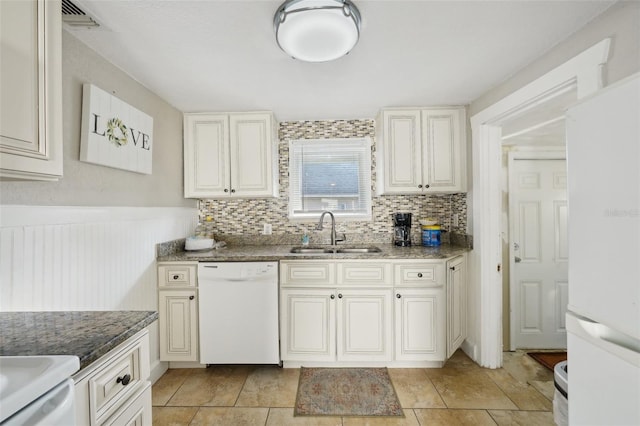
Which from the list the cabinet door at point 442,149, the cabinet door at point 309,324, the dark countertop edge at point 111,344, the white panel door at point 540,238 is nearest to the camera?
the dark countertop edge at point 111,344

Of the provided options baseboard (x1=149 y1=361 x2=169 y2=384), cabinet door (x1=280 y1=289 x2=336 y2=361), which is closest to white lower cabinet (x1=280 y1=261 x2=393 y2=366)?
cabinet door (x1=280 y1=289 x2=336 y2=361)

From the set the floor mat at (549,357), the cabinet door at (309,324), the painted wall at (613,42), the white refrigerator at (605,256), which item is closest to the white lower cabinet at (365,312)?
the cabinet door at (309,324)

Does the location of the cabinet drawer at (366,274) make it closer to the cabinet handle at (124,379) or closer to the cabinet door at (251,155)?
the cabinet door at (251,155)

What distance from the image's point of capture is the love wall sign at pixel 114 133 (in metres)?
1.61

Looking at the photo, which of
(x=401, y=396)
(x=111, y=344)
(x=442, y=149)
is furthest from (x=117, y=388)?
Result: (x=442, y=149)

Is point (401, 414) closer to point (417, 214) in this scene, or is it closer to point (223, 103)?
point (417, 214)

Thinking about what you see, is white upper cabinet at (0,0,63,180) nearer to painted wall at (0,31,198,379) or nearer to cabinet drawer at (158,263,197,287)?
painted wall at (0,31,198,379)

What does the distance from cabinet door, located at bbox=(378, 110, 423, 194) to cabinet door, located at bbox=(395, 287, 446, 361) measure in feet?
3.12

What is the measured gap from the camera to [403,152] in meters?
2.65

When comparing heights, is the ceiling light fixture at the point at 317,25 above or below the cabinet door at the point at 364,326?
above

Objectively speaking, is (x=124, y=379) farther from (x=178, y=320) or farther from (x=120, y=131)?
(x=120, y=131)

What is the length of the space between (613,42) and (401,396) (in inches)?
91.7

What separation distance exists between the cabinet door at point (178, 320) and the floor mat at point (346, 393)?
0.95 meters

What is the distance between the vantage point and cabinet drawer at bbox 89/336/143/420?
85 cm
